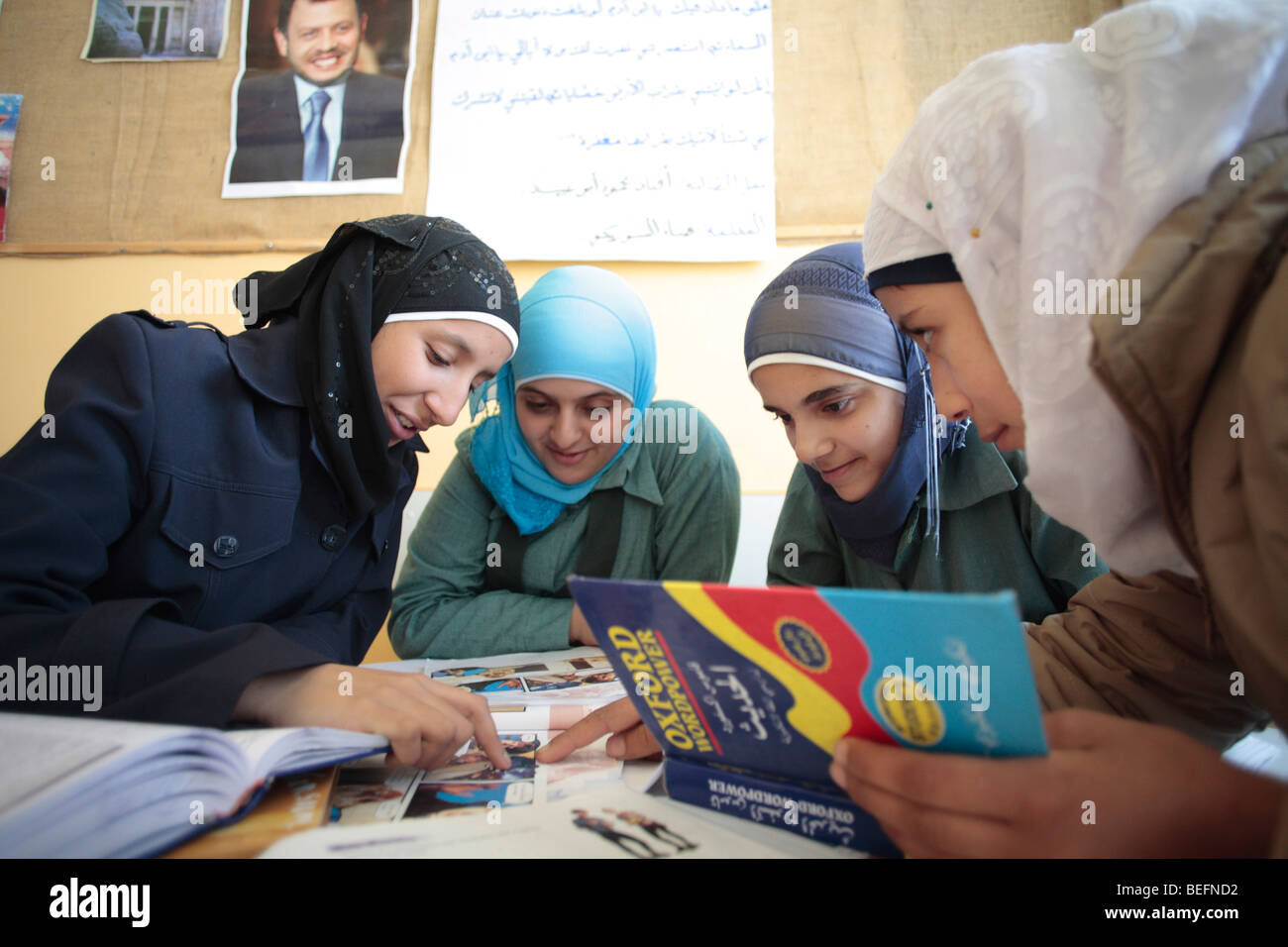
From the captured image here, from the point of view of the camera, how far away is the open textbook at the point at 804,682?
0.42 metres

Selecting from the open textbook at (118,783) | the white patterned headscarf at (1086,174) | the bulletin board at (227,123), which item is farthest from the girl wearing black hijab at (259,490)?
the bulletin board at (227,123)

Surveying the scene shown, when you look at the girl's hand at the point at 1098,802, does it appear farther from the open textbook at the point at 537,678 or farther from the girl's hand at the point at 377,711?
the open textbook at the point at 537,678

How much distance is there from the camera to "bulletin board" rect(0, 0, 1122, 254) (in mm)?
2004

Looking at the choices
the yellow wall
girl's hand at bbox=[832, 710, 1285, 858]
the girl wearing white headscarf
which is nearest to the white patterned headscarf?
the girl wearing white headscarf

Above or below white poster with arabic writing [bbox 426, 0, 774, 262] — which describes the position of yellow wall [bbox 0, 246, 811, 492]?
below

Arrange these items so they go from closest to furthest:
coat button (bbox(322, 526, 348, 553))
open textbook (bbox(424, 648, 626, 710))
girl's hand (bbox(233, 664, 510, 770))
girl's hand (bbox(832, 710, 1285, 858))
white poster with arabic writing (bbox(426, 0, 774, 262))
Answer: girl's hand (bbox(832, 710, 1285, 858)) < girl's hand (bbox(233, 664, 510, 770)) < open textbook (bbox(424, 648, 626, 710)) < coat button (bbox(322, 526, 348, 553)) < white poster with arabic writing (bbox(426, 0, 774, 262))

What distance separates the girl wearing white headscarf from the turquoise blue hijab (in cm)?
75

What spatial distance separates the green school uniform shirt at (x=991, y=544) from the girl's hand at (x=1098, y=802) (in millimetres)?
714

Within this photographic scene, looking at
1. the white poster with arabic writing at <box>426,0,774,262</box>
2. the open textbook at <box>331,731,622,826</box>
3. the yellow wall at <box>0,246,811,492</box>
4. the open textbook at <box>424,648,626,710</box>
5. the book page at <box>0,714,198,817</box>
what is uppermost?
the white poster with arabic writing at <box>426,0,774,262</box>

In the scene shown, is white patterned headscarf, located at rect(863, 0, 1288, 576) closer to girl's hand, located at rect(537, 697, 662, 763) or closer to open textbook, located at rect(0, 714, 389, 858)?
girl's hand, located at rect(537, 697, 662, 763)

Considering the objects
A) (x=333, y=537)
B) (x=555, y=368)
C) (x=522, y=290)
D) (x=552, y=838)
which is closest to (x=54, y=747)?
(x=552, y=838)
